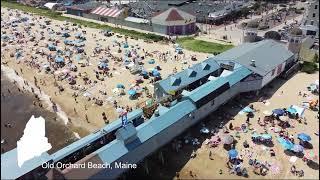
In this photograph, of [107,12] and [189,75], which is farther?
[107,12]

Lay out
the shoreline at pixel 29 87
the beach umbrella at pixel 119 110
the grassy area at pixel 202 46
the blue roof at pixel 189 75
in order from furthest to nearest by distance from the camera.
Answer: the grassy area at pixel 202 46, the shoreline at pixel 29 87, the beach umbrella at pixel 119 110, the blue roof at pixel 189 75

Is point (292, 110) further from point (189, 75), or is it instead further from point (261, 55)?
point (189, 75)

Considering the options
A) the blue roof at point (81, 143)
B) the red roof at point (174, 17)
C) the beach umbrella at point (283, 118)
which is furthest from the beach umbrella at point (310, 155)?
the red roof at point (174, 17)

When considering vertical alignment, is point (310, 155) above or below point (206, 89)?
below

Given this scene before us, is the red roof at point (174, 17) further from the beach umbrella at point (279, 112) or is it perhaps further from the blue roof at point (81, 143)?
the blue roof at point (81, 143)

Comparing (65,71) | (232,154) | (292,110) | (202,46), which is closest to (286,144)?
(232,154)

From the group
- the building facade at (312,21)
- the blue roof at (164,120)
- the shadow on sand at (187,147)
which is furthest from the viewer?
the building facade at (312,21)

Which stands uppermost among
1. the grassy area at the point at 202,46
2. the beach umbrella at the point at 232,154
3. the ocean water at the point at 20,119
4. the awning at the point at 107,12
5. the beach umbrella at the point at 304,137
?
the awning at the point at 107,12
